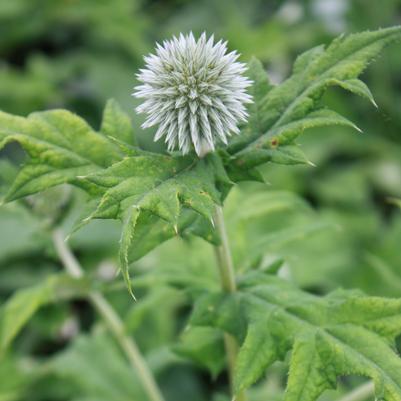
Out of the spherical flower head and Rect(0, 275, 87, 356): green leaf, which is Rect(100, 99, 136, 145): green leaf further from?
Rect(0, 275, 87, 356): green leaf

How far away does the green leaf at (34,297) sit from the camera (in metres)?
2.08

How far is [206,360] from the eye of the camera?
1967 mm

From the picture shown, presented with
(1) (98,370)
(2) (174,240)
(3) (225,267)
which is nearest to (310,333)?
(3) (225,267)

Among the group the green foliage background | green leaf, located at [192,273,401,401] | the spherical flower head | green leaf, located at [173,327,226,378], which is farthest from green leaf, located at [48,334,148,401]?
the spherical flower head

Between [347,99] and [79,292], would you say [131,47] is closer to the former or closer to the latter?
[347,99]

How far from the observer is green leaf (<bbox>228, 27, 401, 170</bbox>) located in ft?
4.64

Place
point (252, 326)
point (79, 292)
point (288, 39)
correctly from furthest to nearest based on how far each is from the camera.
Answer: point (288, 39)
point (79, 292)
point (252, 326)

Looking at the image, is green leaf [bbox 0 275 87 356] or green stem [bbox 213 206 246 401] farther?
green leaf [bbox 0 275 87 356]

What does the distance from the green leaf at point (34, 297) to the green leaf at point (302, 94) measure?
2.78 feet

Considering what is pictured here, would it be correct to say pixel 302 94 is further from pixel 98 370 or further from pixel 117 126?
pixel 98 370

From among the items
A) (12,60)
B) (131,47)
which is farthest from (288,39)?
(12,60)

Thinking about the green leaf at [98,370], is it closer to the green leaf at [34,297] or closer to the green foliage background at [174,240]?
the green foliage background at [174,240]

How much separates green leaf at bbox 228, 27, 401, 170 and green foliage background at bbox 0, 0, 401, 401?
420mm

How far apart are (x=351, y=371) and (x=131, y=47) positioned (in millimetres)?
4033
